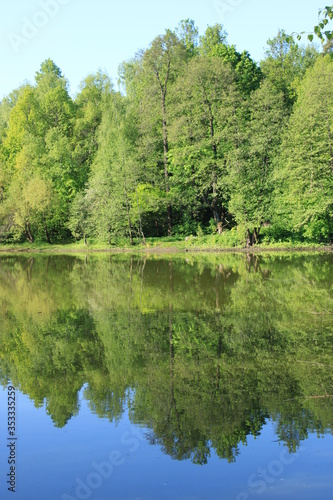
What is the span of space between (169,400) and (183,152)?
38.1 meters

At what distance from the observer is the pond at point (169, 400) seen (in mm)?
5723

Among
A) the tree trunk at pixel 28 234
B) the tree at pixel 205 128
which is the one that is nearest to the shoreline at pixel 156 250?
the tree trunk at pixel 28 234

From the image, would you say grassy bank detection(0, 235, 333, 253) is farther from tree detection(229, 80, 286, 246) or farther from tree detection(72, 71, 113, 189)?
tree detection(72, 71, 113, 189)

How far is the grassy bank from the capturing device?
38562mm

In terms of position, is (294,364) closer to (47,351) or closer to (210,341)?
(210,341)

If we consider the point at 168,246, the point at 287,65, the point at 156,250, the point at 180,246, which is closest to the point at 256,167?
the point at 180,246

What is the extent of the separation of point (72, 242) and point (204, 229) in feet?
49.1

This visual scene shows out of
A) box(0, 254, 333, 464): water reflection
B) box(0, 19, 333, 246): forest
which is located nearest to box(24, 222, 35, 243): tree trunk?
→ box(0, 19, 333, 246): forest

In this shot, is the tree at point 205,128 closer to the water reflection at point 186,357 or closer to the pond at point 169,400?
the water reflection at point 186,357

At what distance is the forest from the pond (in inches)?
947

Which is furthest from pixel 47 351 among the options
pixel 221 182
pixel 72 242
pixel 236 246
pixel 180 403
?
pixel 72 242

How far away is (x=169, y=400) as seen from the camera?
7.79 meters

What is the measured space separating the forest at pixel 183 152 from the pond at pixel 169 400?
24.0 metres

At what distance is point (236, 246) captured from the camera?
1577 inches
